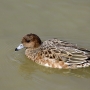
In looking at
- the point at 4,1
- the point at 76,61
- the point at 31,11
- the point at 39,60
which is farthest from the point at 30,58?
the point at 4,1

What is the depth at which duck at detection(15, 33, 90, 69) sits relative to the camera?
7.88 meters

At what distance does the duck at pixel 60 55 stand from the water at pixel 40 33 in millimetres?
139

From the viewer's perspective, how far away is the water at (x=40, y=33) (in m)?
7.36

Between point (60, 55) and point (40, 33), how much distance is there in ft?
4.46

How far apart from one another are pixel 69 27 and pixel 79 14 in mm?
802

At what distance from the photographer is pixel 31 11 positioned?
9867mm

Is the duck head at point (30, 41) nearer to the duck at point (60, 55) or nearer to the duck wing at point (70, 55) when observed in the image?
the duck at point (60, 55)

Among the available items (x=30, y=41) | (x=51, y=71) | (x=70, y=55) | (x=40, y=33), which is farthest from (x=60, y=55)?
(x=40, y=33)

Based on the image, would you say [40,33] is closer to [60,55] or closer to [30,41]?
[30,41]

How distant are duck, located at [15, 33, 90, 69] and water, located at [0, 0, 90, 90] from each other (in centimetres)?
14

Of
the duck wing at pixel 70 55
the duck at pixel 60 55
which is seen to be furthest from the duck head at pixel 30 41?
the duck wing at pixel 70 55

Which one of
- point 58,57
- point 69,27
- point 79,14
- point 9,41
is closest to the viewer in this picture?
point 58,57

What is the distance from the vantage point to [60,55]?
310 inches

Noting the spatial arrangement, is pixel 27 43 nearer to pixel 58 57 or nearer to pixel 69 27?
pixel 58 57
